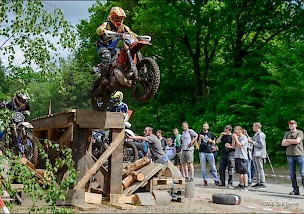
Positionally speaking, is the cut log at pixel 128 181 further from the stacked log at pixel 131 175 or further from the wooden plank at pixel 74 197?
the wooden plank at pixel 74 197

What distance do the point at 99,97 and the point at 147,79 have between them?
1.45m

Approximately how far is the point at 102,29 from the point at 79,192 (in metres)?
3.18

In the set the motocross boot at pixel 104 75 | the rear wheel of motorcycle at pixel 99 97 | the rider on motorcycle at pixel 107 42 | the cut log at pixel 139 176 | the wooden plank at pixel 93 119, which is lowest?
the cut log at pixel 139 176

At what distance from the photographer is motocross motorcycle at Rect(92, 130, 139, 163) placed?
13602 millimetres

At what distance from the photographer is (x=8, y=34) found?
296 inches

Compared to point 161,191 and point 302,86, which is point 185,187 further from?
point 302,86

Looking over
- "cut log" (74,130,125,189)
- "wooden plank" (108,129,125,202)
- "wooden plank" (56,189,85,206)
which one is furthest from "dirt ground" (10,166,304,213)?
"cut log" (74,130,125,189)

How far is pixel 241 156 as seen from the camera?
12703 millimetres

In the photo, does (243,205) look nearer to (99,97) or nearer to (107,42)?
(99,97)

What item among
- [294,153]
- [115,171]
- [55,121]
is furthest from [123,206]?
[294,153]

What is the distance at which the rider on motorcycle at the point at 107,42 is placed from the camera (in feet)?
29.2

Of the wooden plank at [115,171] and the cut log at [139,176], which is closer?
the wooden plank at [115,171]

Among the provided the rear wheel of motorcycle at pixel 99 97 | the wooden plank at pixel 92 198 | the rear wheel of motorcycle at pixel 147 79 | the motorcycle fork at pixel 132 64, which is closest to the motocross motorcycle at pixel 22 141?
the rear wheel of motorcycle at pixel 99 97

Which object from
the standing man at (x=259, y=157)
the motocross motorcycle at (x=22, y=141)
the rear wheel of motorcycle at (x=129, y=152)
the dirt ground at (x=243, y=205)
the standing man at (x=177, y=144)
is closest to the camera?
the dirt ground at (x=243, y=205)
